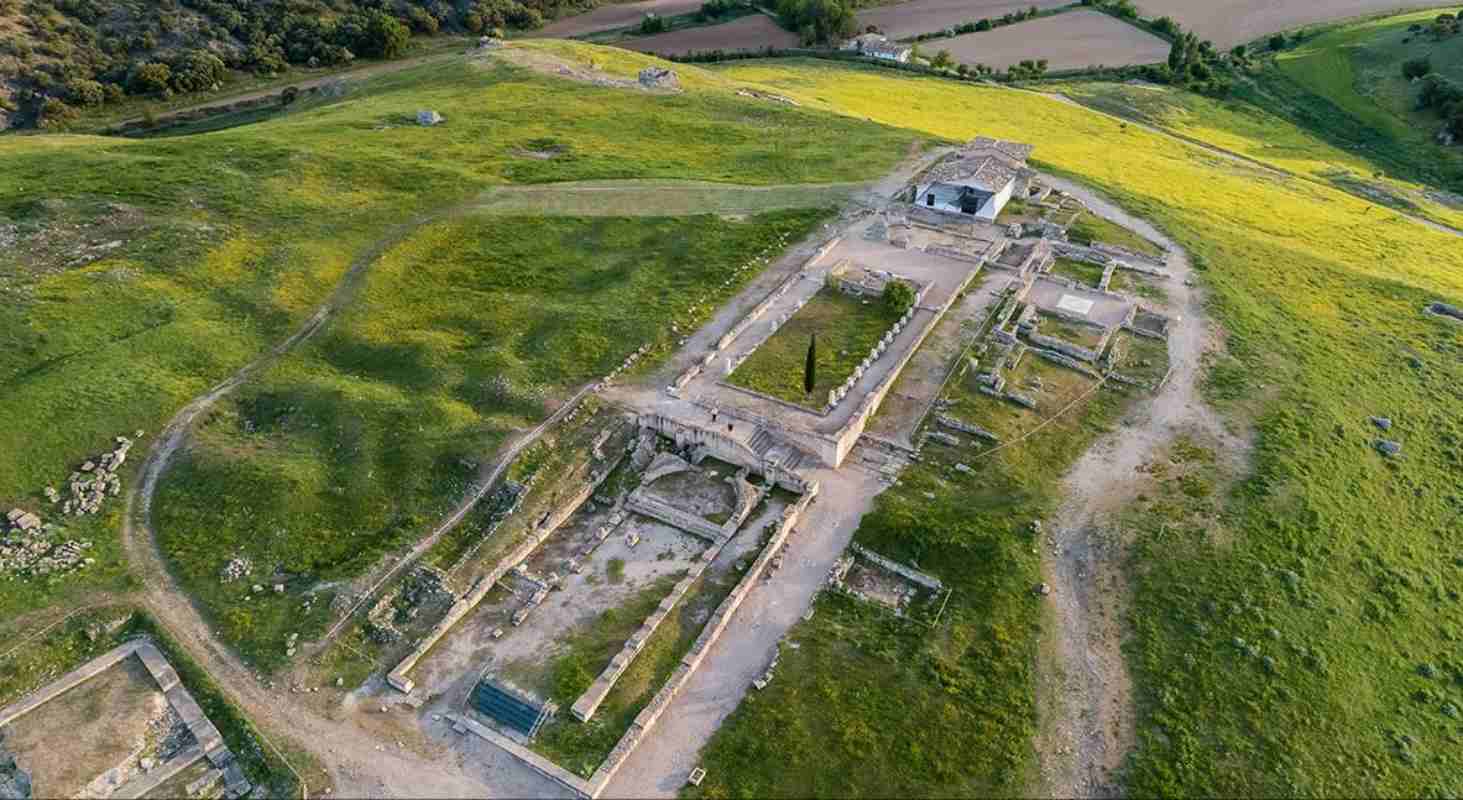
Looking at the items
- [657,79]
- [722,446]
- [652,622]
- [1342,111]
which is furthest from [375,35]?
[1342,111]

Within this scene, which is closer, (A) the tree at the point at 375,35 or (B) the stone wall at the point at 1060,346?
(B) the stone wall at the point at 1060,346

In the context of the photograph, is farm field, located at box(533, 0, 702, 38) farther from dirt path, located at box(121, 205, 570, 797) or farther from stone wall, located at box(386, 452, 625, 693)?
dirt path, located at box(121, 205, 570, 797)

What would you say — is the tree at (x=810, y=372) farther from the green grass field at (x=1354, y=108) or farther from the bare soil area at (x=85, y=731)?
the green grass field at (x=1354, y=108)

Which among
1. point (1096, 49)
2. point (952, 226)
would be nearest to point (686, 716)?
point (952, 226)

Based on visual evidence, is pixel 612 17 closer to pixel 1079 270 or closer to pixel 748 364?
pixel 1079 270

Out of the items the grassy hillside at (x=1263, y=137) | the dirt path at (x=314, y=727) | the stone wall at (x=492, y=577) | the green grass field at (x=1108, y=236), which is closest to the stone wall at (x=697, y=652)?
the dirt path at (x=314, y=727)

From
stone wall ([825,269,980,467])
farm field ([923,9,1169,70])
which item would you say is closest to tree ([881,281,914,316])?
stone wall ([825,269,980,467])
